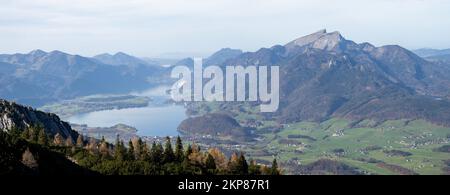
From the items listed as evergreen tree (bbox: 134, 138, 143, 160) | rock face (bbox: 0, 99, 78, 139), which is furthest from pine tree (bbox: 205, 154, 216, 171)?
rock face (bbox: 0, 99, 78, 139)

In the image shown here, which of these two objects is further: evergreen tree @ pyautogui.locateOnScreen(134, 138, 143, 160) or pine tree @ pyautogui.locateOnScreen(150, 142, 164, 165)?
evergreen tree @ pyautogui.locateOnScreen(134, 138, 143, 160)

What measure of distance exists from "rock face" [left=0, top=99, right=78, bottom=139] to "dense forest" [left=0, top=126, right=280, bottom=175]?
26.3 meters

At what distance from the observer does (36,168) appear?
1913 inches

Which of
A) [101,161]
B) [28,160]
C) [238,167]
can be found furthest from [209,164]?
[28,160]

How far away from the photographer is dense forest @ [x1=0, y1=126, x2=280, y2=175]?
48.4m

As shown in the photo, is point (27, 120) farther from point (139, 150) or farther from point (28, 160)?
point (28, 160)

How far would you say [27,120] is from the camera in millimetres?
107562

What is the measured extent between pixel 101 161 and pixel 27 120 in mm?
53363

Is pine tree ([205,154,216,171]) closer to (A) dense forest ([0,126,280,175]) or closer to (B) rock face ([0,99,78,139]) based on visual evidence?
(A) dense forest ([0,126,280,175])

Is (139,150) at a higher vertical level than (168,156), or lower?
higher

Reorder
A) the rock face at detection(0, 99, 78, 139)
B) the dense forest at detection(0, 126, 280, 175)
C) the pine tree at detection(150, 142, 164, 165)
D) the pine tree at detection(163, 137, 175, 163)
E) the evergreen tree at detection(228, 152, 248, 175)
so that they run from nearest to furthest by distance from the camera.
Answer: the dense forest at detection(0, 126, 280, 175), the evergreen tree at detection(228, 152, 248, 175), the pine tree at detection(150, 142, 164, 165), the pine tree at detection(163, 137, 175, 163), the rock face at detection(0, 99, 78, 139)
